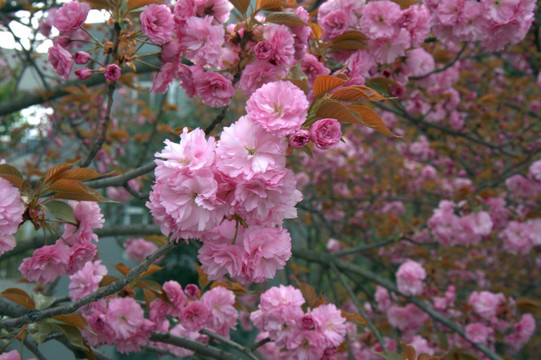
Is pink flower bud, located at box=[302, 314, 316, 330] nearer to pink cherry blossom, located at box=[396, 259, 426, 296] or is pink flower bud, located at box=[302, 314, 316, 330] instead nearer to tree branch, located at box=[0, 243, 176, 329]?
tree branch, located at box=[0, 243, 176, 329]

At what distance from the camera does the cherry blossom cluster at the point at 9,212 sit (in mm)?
948

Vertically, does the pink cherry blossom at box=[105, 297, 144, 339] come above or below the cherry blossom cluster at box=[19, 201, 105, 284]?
below

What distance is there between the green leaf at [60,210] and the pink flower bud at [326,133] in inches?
25.9

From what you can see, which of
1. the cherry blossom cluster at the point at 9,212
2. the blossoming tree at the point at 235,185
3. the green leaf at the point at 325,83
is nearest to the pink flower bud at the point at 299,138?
the blossoming tree at the point at 235,185

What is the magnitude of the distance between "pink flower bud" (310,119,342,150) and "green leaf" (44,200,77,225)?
658mm

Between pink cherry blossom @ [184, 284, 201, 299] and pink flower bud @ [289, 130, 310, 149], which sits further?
pink cherry blossom @ [184, 284, 201, 299]

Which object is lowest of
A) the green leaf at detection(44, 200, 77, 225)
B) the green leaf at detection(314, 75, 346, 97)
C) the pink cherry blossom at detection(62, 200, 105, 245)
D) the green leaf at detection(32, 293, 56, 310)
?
the green leaf at detection(32, 293, 56, 310)

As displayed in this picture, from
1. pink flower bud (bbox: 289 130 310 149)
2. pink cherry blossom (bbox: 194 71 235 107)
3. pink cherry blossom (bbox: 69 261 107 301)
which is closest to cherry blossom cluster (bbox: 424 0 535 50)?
pink cherry blossom (bbox: 194 71 235 107)

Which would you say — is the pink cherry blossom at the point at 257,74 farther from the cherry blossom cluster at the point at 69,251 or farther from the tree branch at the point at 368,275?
the tree branch at the point at 368,275

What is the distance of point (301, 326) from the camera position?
1.38 metres

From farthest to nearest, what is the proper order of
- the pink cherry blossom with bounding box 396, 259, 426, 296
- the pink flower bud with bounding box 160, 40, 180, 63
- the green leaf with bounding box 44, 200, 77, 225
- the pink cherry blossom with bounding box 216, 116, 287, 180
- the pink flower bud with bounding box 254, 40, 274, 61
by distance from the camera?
the pink cherry blossom with bounding box 396, 259, 426, 296, the pink flower bud with bounding box 160, 40, 180, 63, the pink flower bud with bounding box 254, 40, 274, 61, the green leaf with bounding box 44, 200, 77, 225, the pink cherry blossom with bounding box 216, 116, 287, 180

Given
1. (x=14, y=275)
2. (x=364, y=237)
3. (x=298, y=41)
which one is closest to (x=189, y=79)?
(x=298, y=41)

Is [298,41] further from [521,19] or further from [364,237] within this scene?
[364,237]

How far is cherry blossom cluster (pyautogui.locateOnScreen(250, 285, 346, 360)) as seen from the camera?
1360 mm
